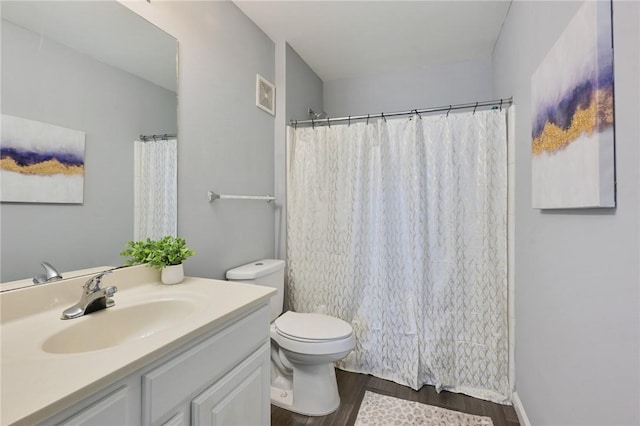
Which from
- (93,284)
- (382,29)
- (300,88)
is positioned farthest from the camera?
(300,88)

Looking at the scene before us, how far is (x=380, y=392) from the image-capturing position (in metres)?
1.79

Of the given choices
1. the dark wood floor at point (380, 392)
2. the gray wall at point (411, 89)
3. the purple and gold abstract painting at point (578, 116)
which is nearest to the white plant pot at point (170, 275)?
the dark wood floor at point (380, 392)

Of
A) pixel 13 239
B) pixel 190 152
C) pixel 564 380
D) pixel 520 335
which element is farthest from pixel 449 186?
pixel 13 239

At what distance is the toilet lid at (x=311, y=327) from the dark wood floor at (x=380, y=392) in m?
0.45

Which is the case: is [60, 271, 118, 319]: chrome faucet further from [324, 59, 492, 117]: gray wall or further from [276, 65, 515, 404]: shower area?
[324, 59, 492, 117]: gray wall

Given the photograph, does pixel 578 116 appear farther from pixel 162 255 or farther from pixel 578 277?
pixel 162 255

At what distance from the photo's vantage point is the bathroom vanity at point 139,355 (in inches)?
22.4

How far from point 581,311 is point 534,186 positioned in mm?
568

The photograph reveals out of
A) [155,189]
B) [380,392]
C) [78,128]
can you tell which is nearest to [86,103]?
[78,128]

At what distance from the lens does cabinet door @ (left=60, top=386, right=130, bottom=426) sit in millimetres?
562

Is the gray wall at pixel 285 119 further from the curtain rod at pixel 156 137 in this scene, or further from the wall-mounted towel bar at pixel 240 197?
the curtain rod at pixel 156 137

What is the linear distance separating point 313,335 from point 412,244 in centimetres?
84

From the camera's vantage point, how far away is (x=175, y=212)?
1.40 meters

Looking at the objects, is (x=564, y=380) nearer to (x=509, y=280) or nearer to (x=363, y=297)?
(x=509, y=280)
